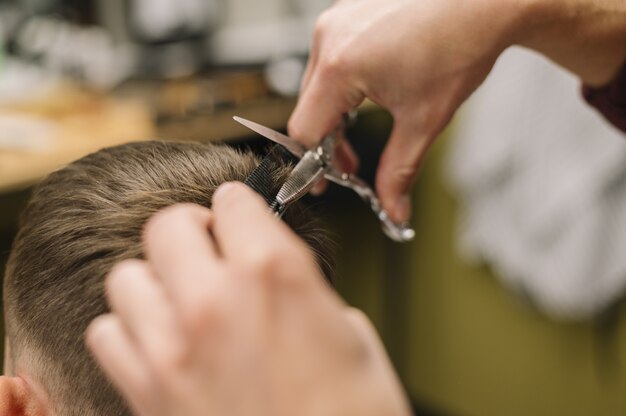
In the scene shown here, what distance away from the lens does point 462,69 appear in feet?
3.08

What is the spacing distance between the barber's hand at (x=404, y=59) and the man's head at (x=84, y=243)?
17 centimetres

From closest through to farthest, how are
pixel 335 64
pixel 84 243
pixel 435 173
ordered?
pixel 84 243
pixel 335 64
pixel 435 173

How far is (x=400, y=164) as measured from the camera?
1.04m

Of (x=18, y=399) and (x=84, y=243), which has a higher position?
(x=84, y=243)

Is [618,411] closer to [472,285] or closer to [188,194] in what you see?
[472,285]

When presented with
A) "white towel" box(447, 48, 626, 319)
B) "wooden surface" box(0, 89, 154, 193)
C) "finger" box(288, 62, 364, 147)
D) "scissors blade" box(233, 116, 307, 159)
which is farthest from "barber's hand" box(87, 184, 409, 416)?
Result: "white towel" box(447, 48, 626, 319)

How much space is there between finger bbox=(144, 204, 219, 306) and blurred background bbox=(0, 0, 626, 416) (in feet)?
3.87

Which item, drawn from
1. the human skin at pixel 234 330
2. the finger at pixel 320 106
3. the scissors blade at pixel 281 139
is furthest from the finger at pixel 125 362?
the finger at pixel 320 106

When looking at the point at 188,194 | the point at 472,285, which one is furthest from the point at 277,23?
the point at 188,194

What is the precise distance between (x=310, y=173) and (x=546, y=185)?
4.40 feet

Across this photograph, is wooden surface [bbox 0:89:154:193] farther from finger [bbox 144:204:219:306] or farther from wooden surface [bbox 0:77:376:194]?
finger [bbox 144:204:219:306]

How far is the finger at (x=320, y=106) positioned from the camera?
0.96m

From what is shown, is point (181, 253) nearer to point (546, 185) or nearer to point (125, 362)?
point (125, 362)

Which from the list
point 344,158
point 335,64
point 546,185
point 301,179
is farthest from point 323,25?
point 546,185
